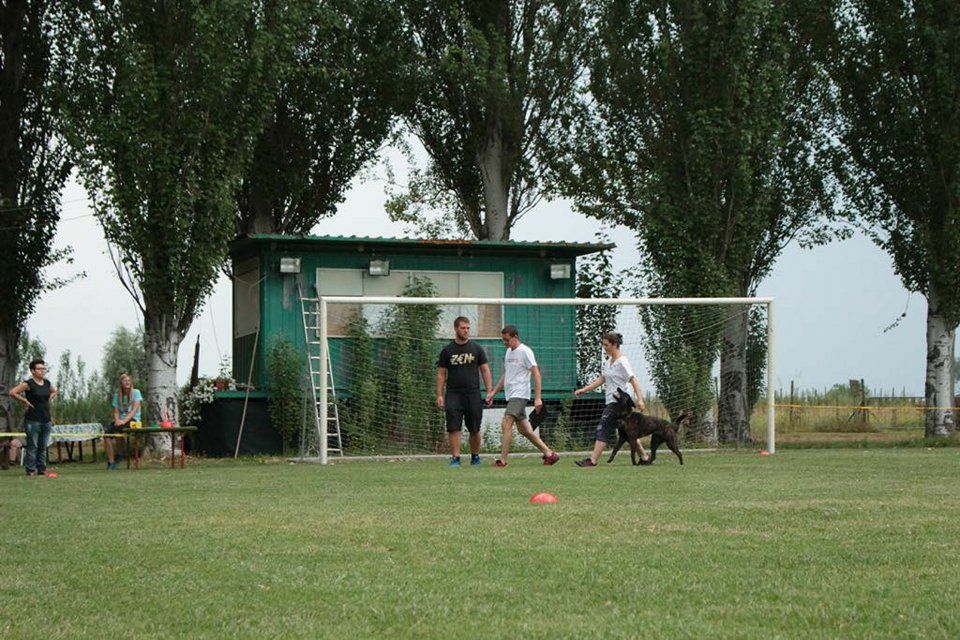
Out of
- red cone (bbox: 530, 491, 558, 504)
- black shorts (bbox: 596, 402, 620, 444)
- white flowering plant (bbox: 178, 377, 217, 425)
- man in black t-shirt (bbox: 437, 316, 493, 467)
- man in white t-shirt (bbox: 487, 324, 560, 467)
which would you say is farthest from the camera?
white flowering plant (bbox: 178, 377, 217, 425)

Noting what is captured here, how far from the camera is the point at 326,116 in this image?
33250 mm

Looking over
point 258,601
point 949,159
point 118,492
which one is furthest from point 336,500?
point 949,159

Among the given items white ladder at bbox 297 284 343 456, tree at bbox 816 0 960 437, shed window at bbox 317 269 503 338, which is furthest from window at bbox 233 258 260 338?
tree at bbox 816 0 960 437

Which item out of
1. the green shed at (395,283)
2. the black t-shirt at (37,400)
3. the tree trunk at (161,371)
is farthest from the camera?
the green shed at (395,283)

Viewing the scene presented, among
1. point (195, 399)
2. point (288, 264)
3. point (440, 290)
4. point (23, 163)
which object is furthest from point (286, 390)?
point (23, 163)

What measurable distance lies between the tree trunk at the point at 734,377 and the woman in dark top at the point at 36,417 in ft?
48.0

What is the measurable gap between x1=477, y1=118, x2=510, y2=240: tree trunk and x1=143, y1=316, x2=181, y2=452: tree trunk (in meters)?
10.2

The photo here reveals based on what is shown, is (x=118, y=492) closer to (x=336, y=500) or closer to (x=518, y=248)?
(x=336, y=500)

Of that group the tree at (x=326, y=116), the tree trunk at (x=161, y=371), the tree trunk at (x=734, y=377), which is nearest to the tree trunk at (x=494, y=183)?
the tree at (x=326, y=116)

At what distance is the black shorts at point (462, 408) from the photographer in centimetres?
2066

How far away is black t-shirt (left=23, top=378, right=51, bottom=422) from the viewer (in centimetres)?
2180

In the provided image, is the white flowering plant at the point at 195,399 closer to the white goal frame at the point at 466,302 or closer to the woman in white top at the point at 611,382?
the white goal frame at the point at 466,302

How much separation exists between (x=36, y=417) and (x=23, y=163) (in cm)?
1038

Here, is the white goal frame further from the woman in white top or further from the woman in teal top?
the woman in white top
